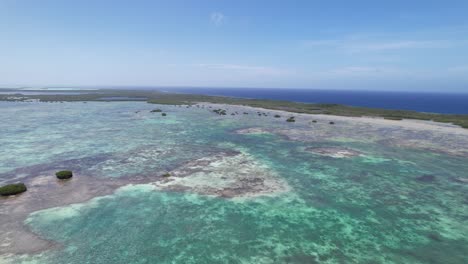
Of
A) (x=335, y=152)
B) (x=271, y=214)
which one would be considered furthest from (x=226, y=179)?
(x=335, y=152)

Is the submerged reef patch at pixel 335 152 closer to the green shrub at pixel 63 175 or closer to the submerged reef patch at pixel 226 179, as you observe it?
the submerged reef patch at pixel 226 179

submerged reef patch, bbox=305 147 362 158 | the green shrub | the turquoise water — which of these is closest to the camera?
the turquoise water

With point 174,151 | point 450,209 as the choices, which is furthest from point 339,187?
point 174,151

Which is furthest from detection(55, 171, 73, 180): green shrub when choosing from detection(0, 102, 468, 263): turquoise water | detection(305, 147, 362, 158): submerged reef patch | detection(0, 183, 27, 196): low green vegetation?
detection(305, 147, 362, 158): submerged reef patch

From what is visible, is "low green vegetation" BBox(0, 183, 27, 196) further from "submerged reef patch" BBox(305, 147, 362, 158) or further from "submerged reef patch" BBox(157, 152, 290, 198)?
"submerged reef patch" BBox(305, 147, 362, 158)

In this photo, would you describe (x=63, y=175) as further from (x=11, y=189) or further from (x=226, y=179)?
(x=226, y=179)

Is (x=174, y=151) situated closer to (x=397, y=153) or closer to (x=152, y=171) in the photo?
(x=152, y=171)

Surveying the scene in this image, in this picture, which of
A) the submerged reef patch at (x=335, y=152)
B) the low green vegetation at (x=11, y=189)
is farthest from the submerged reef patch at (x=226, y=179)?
the low green vegetation at (x=11, y=189)

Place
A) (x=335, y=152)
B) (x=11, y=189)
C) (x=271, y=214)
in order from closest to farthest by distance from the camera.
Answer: (x=271, y=214) < (x=11, y=189) < (x=335, y=152)
